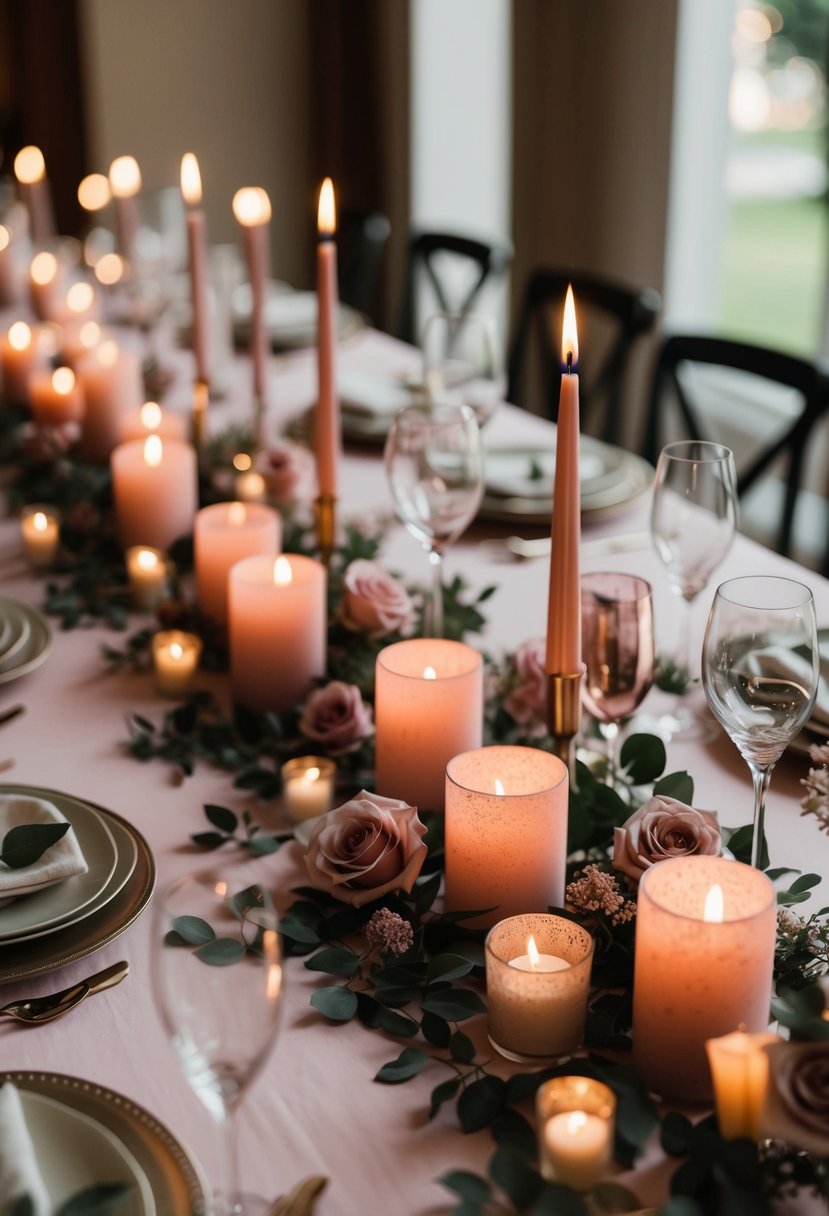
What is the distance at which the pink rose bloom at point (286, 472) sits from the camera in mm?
1657

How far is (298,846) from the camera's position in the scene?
1014mm

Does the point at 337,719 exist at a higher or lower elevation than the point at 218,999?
lower

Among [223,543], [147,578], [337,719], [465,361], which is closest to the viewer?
[337,719]

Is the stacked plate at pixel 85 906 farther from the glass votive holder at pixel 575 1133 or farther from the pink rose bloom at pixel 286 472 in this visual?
the pink rose bloom at pixel 286 472

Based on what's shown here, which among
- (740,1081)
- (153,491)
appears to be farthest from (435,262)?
(740,1081)

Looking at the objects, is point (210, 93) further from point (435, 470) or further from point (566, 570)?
point (566, 570)

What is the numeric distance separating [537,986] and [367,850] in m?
0.16

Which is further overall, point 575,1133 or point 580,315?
point 580,315

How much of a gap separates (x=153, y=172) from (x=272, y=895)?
4332 mm

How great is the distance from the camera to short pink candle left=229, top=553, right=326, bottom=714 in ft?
3.90

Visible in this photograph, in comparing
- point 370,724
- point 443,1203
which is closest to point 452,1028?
point 443,1203

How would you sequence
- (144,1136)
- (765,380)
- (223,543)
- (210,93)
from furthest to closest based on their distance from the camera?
(210,93)
(765,380)
(223,543)
(144,1136)

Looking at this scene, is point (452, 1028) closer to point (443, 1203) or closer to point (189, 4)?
point (443, 1203)

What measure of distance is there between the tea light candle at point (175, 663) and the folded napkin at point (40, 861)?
0.97ft
